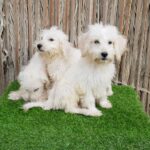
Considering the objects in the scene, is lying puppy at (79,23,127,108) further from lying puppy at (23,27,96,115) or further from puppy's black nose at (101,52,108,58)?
lying puppy at (23,27,96,115)

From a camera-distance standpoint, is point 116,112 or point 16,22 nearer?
point 116,112

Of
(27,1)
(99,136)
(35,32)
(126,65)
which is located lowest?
(99,136)

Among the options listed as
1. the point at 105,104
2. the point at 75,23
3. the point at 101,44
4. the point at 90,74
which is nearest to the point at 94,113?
the point at 105,104

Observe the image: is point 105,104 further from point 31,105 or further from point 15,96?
point 15,96

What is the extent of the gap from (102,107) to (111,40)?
0.89 meters

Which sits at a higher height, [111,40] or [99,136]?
[111,40]

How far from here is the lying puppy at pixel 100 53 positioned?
4145mm

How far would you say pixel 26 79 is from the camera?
4.55 m

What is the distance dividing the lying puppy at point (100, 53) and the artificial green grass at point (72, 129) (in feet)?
1.09

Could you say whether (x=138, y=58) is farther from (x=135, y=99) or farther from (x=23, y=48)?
(x=23, y=48)

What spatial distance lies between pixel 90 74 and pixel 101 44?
39 centimetres

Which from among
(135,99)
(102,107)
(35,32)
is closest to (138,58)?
(135,99)

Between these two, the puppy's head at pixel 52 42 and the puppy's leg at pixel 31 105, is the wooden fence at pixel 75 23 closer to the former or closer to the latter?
the puppy's head at pixel 52 42

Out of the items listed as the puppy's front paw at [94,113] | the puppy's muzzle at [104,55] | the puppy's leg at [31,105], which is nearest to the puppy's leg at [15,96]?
the puppy's leg at [31,105]
